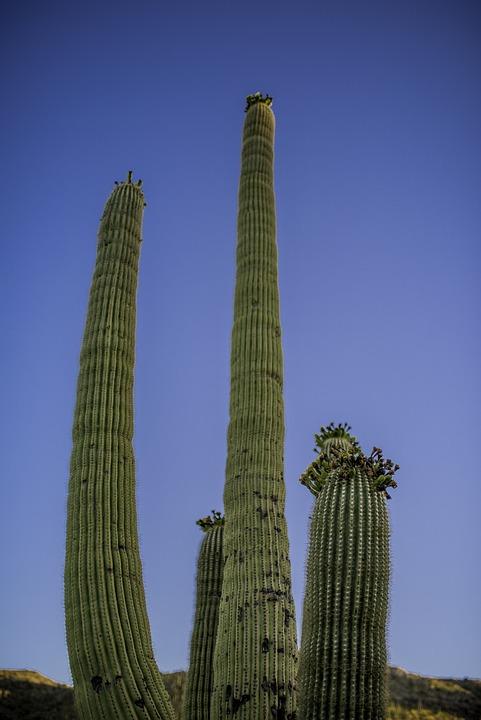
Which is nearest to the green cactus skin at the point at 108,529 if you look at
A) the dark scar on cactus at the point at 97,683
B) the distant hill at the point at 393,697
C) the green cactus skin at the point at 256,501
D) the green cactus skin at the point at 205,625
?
the dark scar on cactus at the point at 97,683

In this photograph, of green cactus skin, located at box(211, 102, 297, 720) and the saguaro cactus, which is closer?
the saguaro cactus

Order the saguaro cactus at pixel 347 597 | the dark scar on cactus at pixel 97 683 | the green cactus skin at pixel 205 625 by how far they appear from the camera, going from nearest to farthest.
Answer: the saguaro cactus at pixel 347 597, the dark scar on cactus at pixel 97 683, the green cactus skin at pixel 205 625

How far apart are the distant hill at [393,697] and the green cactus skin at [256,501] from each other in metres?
7.38

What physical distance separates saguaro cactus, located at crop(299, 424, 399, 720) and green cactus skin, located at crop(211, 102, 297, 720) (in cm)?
82

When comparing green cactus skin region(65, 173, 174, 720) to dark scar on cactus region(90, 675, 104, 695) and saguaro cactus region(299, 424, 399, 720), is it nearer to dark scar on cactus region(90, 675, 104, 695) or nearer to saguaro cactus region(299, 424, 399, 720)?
dark scar on cactus region(90, 675, 104, 695)

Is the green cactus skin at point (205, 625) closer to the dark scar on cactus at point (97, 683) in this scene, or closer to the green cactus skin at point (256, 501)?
the green cactus skin at point (256, 501)

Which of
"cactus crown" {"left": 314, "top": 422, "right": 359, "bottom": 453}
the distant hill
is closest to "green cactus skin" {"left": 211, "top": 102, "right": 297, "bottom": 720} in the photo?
"cactus crown" {"left": 314, "top": 422, "right": 359, "bottom": 453}

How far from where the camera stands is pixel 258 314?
8484 millimetres

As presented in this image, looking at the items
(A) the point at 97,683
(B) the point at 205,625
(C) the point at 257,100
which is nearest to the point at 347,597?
(A) the point at 97,683

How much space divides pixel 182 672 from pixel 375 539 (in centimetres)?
995

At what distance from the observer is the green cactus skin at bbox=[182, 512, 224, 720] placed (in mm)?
7547

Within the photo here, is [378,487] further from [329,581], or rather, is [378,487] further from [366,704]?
[366,704]

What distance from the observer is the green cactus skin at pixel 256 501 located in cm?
641

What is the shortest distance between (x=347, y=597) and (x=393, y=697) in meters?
10.7
